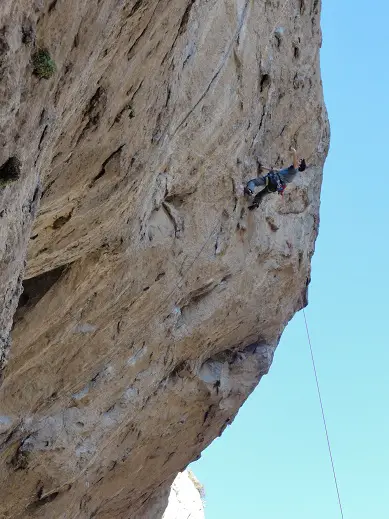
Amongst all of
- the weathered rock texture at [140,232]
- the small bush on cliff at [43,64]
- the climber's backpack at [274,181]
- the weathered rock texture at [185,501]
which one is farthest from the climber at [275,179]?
the weathered rock texture at [185,501]

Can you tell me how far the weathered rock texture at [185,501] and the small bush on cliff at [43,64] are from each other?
24.9 metres

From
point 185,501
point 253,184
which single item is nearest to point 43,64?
point 253,184

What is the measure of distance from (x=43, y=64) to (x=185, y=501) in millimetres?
26091

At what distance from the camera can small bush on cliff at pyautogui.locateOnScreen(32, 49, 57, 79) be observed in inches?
267

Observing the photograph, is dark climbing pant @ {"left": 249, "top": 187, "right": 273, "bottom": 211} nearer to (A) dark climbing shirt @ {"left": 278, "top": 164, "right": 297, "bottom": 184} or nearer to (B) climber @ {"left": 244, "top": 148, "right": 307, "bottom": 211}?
(B) climber @ {"left": 244, "top": 148, "right": 307, "bottom": 211}

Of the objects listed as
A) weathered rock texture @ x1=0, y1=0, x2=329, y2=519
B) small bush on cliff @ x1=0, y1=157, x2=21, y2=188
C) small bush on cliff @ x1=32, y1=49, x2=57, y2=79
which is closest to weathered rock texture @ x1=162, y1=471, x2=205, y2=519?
weathered rock texture @ x1=0, y1=0, x2=329, y2=519

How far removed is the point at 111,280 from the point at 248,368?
236 inches

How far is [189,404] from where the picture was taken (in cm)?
1756

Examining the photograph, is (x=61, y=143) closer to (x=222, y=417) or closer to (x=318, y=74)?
(x=318, y=74)

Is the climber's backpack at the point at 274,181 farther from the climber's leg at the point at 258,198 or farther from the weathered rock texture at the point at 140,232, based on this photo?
the weathered rock texture at the point at 140,232

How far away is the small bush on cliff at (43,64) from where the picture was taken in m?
6.78

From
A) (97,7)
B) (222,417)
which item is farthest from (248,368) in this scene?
(97,7)

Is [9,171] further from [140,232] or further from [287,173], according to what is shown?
[287,173]

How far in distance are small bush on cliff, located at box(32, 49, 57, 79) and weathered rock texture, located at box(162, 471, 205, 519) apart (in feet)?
81.8
